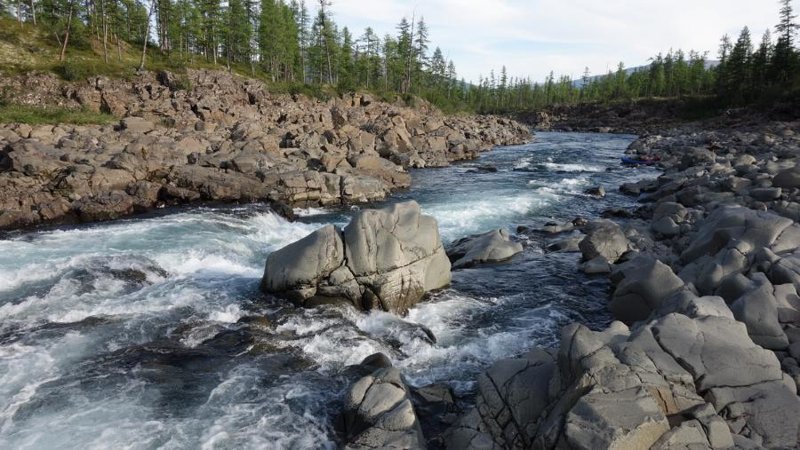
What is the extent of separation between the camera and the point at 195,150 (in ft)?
120

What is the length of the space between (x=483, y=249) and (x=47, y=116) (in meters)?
40.0

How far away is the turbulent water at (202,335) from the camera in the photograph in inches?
419

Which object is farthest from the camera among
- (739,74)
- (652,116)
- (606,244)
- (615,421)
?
(652,116)

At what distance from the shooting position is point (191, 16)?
77.8 meters

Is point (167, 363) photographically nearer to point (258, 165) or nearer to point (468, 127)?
point (258, 165)

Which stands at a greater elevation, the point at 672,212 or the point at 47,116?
the point at 47,116

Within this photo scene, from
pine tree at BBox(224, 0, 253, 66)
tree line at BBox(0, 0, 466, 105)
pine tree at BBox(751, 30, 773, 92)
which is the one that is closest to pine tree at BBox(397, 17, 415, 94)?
tree line at BBox(0, 0, 466, 105)

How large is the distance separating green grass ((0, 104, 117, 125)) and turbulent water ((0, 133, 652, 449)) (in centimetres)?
2137

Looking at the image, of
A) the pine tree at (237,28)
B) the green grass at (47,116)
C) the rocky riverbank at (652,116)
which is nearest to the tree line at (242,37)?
the pine tree at (237,28)

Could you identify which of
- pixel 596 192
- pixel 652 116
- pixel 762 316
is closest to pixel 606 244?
pixel 762 316

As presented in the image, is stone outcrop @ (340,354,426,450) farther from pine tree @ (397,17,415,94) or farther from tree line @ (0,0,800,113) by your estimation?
pine tree @ (397,17,415,94)

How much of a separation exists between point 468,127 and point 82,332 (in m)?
67.3

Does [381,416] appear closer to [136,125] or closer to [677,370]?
[677,370]

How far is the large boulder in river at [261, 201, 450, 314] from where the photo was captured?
1627cm
